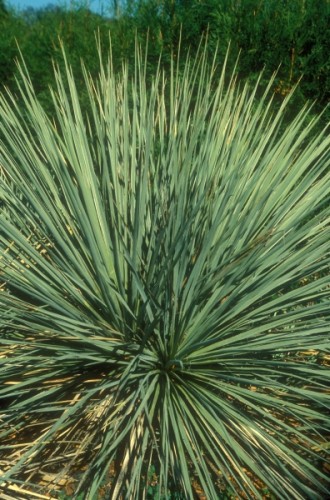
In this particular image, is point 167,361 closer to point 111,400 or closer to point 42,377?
point 111,400

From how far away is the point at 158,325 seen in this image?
274 centimetres

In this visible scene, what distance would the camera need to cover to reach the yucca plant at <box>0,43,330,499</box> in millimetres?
2598

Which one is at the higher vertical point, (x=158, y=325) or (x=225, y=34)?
(x=225, y=34)

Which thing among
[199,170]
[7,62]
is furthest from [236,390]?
[7,62]

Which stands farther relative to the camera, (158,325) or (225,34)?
(225,34)

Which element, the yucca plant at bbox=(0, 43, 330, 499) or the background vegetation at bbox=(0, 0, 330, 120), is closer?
the yucca plant at bbox=(0, 43, 330, 499)

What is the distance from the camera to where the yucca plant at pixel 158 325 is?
2.60 metres

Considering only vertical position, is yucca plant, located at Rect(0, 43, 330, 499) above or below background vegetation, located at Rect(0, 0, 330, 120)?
below

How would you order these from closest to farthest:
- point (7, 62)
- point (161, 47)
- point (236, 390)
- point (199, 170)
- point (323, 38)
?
point (236, 390), point (199, 170), point (323, 38), point (161, 47), point (7, 62)

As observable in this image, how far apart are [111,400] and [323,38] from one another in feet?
11.0

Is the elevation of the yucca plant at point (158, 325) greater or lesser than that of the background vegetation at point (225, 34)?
lesser

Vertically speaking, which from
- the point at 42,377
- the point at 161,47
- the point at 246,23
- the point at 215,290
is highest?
the point at 246,23

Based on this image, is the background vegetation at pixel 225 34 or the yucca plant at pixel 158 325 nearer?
the yucca plant at pixel 158 325

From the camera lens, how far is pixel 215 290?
2838 mm
